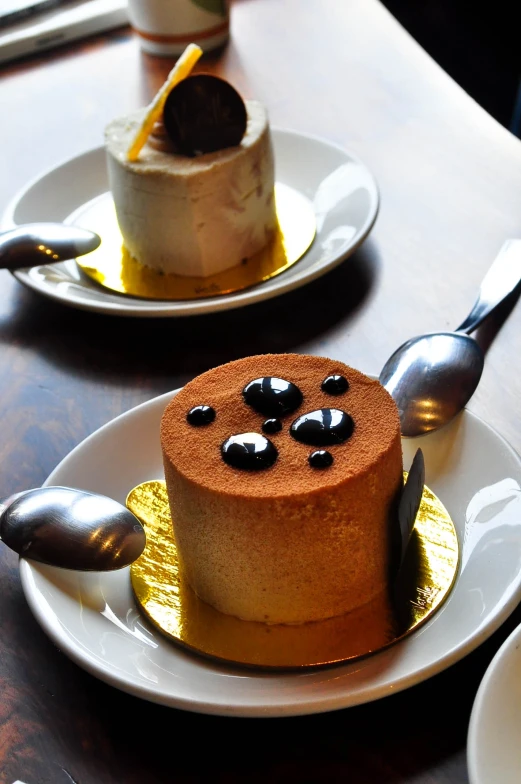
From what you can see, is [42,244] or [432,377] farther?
[42,244]

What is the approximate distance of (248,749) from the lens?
58 centimetres

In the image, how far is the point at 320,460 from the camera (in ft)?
2.08

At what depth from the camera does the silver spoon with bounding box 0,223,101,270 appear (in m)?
1.09

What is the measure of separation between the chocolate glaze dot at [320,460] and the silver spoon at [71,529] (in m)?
0.16

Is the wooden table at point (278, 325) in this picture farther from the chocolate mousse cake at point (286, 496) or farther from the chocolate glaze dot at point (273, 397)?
the chocolate glaze dot at point (273, 397)

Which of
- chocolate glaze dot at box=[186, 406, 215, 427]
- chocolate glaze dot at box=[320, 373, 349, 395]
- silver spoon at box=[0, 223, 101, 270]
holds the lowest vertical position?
silver spoon at box=[0, 223, 101, 270]

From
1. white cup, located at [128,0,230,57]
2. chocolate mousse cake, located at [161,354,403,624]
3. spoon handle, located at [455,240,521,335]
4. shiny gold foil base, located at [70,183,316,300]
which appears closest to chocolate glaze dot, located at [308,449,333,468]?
chocolate mousse cake, located at [161,354,403,624]

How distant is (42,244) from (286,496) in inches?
24.8

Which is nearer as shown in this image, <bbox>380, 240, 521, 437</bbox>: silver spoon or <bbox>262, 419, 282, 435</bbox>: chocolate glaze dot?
<bbox>262, 419, 282, 435</bbox>: chocolate glaze dot

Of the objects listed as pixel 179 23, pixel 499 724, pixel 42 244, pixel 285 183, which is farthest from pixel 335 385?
pixel 179 23

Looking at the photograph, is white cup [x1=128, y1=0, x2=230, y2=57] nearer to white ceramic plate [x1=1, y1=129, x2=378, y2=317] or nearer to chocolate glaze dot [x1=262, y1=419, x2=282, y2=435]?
white ceramic plate [x1=1, y1=129, x2=378, y2=317]

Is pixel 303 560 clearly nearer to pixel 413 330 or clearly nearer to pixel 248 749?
pixel 248 749

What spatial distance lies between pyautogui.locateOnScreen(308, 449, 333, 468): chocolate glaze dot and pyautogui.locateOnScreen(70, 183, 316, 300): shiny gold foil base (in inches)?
17.6

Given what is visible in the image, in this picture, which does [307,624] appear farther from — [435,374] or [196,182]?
[196,182]
